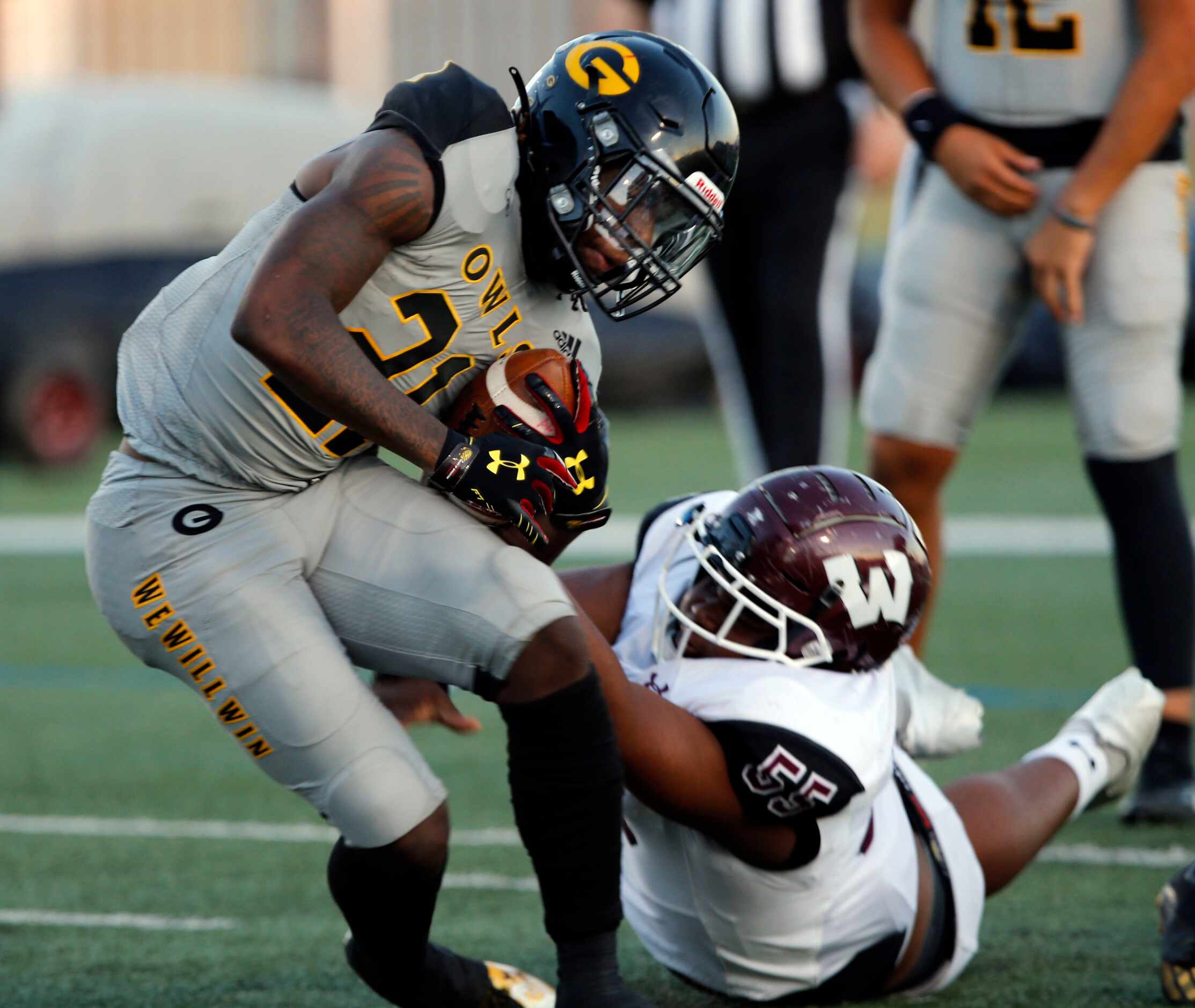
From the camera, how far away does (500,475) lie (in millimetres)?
2322

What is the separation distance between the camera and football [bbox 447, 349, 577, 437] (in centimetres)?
246

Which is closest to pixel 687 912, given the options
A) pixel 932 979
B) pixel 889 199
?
pixel 932 979

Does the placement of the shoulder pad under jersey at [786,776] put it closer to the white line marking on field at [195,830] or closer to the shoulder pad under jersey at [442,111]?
the shoulder pad under jersey at [442,111]

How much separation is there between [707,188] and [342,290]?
56 centimetres

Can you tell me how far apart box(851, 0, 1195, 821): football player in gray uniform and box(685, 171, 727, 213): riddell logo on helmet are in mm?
1194

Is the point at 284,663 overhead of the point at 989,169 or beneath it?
beneath

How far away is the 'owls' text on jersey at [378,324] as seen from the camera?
7.95 feet

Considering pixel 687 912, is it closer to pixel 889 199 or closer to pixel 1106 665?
pixel 1106 665

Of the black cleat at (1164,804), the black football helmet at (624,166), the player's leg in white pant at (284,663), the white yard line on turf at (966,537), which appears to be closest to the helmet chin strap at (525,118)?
the black football helmet at (624,166)

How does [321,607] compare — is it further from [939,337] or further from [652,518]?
[939,337]

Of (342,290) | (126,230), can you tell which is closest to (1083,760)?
(342,290)

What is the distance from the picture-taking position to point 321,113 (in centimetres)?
1174

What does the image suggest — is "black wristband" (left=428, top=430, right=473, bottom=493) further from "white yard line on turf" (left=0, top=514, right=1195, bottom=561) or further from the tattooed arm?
"white yard line on turf" (left=0, top=514, right=1195, bottom=561)

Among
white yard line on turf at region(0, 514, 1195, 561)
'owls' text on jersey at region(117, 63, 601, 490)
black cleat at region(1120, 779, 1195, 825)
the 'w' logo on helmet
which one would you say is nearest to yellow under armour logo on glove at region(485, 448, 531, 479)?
'owls' text on jersey at region(117, 63, 601, 490)
